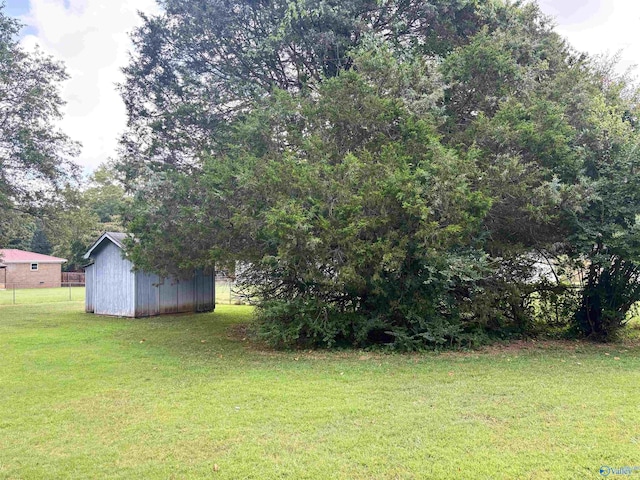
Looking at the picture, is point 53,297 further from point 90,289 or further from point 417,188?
point 417,188

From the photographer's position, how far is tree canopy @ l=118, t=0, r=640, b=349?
7.09 meters

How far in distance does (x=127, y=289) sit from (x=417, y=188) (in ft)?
34.3

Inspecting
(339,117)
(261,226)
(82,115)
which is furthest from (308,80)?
(82,115)

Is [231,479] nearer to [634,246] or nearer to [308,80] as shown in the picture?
[634,246]

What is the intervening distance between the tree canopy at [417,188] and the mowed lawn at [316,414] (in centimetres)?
114

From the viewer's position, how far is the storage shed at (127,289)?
13.7 meters

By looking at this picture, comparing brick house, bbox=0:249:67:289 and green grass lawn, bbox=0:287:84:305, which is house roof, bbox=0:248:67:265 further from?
green grass lawn, bbox=0:287:84:305

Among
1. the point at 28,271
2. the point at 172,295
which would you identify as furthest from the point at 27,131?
the point at 28,271

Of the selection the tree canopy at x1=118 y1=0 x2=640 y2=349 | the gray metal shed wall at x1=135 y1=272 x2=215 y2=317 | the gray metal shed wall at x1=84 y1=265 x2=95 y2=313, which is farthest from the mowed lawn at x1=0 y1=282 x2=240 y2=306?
the tree canopy at x1=118 y1=0 x2=640 y2=349

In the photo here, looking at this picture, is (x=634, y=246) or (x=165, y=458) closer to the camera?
(x=165, y=458)

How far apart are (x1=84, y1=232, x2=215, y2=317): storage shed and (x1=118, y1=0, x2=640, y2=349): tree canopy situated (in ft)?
14.3

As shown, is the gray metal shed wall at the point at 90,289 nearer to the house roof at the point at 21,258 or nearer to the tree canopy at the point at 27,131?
the tree canopy at the point at 27,131

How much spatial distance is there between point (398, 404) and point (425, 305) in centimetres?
339

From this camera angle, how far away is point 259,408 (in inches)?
187
